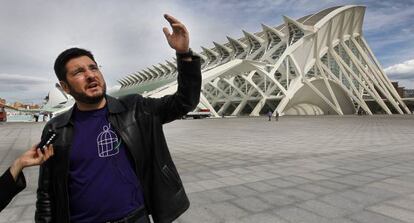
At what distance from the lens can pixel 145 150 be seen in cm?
174

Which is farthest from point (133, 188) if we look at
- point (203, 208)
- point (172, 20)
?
point (203, 208)

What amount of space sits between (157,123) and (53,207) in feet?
2.32

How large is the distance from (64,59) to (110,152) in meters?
0.58

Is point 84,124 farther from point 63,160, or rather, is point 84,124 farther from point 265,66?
point 265,66

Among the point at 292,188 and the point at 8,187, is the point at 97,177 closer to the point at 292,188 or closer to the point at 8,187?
the point at 8,187

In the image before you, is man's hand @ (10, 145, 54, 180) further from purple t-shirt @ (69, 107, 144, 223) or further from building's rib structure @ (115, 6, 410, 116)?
building's rib structure @ (115, 6, 410, 116)

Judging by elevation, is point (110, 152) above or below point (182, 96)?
below

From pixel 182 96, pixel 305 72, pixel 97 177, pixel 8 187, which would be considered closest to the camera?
pixel 8 187

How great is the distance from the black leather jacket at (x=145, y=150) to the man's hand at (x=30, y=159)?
0.09 meters

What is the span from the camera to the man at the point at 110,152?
156cm

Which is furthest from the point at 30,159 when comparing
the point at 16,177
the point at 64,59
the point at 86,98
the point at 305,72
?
the point at 305,72

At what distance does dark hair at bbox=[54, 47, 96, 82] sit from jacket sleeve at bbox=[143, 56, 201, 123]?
1.51ft

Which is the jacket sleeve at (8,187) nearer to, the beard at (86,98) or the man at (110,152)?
the man at (110,152)

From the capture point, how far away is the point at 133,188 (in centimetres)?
167
